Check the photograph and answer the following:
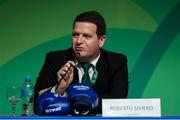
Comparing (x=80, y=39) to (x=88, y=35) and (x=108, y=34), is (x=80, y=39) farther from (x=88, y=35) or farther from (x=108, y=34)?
(x=108, y=34)

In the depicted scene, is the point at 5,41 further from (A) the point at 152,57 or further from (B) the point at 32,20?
(A) the point at 152,57

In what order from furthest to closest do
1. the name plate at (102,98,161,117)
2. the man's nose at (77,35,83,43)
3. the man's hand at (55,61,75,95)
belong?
the man's nose at (77,35,83,43), the man's hand at (55,61,75,95), the name plate at (102,98,161,117)

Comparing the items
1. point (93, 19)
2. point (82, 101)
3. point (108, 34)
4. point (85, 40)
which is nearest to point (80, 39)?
point (85, 40)

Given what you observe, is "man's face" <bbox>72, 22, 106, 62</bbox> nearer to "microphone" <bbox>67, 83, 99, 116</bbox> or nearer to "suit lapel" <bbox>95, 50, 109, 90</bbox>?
"suit lapel" <bbox>95, 50, 109, 90</bbox>

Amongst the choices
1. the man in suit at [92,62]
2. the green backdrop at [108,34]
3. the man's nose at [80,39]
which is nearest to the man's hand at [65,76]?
the man in suit at [92,62]

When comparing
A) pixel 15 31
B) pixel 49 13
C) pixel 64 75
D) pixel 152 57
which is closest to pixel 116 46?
pixel 152 57

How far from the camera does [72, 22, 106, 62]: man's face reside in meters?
2.15

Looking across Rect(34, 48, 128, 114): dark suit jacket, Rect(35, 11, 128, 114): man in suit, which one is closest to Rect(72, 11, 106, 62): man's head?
Rect(35, 11, 128, 114): man in suit

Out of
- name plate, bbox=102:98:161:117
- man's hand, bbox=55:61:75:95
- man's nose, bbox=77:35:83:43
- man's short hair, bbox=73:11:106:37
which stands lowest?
name plate, bbox=102:98:161:117

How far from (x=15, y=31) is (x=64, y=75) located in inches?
58.7

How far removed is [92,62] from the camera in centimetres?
238

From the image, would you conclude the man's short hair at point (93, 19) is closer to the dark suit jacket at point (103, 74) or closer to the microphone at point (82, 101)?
the dark suit jacket at point (103, 74)

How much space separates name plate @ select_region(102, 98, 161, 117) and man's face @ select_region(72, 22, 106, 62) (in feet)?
1.90

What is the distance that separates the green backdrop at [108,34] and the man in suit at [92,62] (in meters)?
0.87
